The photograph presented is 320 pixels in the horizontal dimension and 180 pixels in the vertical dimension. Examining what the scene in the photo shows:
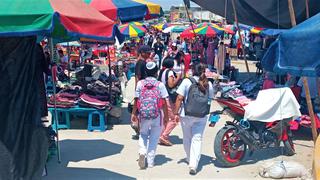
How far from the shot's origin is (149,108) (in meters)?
6.77

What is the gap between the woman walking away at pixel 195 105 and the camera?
22.3ft

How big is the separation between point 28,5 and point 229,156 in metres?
4.07

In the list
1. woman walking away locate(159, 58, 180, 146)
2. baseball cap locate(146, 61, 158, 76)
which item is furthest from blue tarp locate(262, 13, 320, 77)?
woman walking away locate(159, 58, 180, 146)

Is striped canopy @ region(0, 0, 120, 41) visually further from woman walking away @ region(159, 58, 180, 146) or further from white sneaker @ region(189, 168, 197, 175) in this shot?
woman walking away @ region(159, 58, 180, 146)

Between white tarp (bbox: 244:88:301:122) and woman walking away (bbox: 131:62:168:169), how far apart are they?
1404 millimetres

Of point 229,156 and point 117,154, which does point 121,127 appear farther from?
point 229,156

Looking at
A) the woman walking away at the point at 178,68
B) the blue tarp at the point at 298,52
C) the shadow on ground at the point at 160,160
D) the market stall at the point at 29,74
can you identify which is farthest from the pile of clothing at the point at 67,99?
the blue tarp at the point at 298,52

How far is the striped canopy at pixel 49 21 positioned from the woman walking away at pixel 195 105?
70.2 inches

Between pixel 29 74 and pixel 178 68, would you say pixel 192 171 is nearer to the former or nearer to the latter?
pixel 29 74

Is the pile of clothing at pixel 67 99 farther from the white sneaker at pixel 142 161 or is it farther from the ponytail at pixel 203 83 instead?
the ponytail at pixel 203 83

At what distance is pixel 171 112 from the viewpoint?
837cm

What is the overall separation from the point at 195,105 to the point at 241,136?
106cm

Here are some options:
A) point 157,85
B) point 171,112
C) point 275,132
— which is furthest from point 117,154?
point 275,132

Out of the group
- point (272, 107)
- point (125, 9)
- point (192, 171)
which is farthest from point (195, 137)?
point (125, 9)
